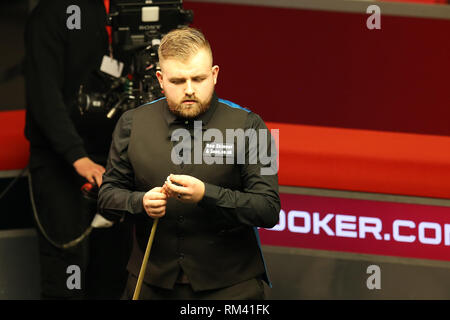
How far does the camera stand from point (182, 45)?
7.02ft

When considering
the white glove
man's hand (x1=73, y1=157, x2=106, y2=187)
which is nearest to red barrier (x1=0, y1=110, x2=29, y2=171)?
man's hand (x1=73, y1=157, x2=106, y2=187)

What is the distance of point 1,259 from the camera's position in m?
3.85

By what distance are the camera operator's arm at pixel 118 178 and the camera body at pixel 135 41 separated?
0.72m

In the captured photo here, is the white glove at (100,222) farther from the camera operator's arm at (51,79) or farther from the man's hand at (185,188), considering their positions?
the man's hand at (185,188)

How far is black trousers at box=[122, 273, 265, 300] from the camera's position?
2230 mm

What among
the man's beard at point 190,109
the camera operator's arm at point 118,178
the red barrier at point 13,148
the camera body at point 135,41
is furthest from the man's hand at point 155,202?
the red barrier at point 13,148

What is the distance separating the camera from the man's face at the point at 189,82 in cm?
213

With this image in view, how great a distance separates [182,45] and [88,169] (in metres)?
1.40

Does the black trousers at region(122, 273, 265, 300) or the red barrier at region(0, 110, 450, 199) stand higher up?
the red barrier at region(0, 110, 450, 199)

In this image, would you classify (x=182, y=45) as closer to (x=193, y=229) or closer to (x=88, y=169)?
(x=193, y=229)

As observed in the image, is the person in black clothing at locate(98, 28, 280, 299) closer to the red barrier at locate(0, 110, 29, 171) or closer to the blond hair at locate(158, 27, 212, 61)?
the blond hair at locate(158, 27, 212, 61)

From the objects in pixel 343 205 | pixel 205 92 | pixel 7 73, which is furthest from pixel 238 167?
pixel 7 73

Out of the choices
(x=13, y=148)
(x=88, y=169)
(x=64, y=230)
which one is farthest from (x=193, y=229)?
(x=13, y=148)

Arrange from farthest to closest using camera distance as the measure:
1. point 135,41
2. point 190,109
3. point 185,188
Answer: point 135,41, point 190,109, point 185,188
